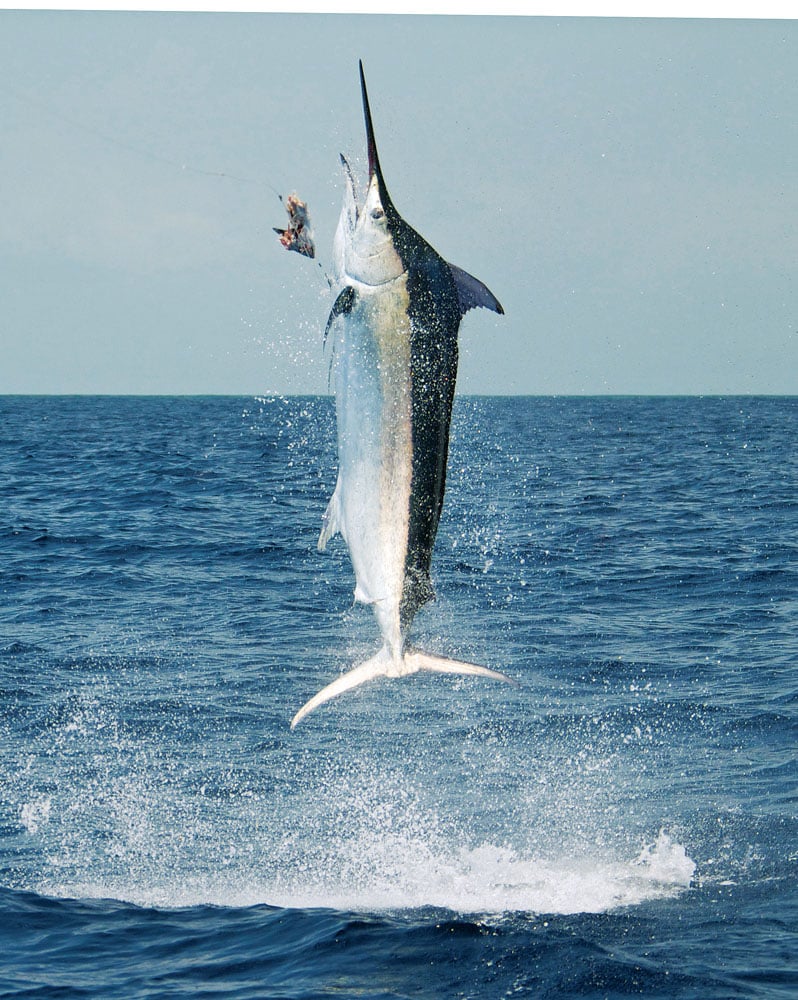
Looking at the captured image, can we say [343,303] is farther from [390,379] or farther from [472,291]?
[472,291]

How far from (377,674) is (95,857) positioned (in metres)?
6.09

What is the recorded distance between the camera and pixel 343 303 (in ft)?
13.6

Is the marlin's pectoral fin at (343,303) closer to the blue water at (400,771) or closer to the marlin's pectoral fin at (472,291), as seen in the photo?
the marlin's pectoral fin at (472,291)

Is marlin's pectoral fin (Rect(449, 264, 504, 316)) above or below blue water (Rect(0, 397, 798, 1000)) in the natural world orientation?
above

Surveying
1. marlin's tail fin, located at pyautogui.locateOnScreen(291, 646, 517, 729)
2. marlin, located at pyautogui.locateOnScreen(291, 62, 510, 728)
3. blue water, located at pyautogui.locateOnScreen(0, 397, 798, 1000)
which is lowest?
blue water, located at pyautogui.locateOnScreen(0, 397, 798, 1000)

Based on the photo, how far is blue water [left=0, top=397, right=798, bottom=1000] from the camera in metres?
7.81

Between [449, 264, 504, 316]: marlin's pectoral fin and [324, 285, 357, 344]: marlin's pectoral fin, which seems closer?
[324, 285, 357, 344]: marlin's pectoral fin

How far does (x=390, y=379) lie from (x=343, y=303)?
30cm

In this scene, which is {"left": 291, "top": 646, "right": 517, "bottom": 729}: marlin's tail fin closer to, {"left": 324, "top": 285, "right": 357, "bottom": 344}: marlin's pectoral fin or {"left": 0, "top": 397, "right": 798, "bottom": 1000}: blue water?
{"left": 324, "top": 285, "right": 357, "bottom": 344}: marlin's pectoral fin

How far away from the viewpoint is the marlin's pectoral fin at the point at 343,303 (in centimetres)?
413

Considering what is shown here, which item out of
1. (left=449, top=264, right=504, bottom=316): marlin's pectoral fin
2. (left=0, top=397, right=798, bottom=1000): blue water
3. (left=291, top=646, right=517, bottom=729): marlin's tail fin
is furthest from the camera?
(left=0, top=397, right=798, bottom=1000): blue water

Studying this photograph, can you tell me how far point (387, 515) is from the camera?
4.30m

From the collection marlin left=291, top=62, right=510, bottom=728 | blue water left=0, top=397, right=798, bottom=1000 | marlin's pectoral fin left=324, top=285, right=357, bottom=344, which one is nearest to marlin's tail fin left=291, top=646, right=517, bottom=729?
marlin left=291, top=62, right=510, bottom=728

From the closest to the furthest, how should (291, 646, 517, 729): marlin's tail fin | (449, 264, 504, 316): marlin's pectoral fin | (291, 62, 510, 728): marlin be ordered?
(291, 62, 510, 728): marlin, (449, 264, 504, 316): marlin's pectoral fin, (291, 646, 517, 729): marlin's tail fin
